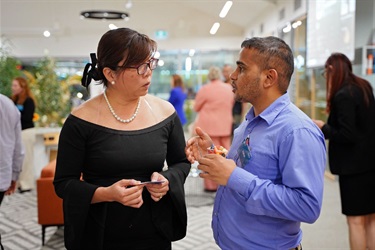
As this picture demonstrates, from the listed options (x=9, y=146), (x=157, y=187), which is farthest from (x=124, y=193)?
(x=9, y=146)

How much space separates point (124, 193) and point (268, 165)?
53 cm

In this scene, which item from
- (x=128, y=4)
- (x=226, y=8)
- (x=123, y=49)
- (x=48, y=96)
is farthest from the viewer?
(x=48, y=96)

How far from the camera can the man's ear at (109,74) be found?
5.49ft

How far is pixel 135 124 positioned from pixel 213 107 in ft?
12.2

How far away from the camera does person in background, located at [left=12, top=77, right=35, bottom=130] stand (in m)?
5.88

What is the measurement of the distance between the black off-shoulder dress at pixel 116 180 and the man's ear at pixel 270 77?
1.51ft

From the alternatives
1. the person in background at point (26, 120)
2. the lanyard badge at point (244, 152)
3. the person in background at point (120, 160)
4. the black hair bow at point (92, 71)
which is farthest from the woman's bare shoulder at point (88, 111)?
the person in background at point (26, 120)

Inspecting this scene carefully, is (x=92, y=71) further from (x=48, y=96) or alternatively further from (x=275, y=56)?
(x=48, y=96)

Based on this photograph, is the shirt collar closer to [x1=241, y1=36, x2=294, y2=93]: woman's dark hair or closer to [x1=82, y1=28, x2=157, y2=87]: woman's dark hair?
[x1=241, y1=36, x2=294, y2=93]: woman's dark hair

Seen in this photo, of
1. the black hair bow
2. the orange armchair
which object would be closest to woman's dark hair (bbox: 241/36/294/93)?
the black hair bow

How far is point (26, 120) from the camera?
5895 millimetres

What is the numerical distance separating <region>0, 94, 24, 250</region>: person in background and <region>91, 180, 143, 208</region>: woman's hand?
1.41 m

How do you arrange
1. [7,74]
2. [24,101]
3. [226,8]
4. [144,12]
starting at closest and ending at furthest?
1. [226,8]
2. [144,12]
3. [7,74]
4. [24,101]

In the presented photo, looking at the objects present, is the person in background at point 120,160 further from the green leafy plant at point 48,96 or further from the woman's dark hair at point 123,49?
the green leafy plant at point 48,96
